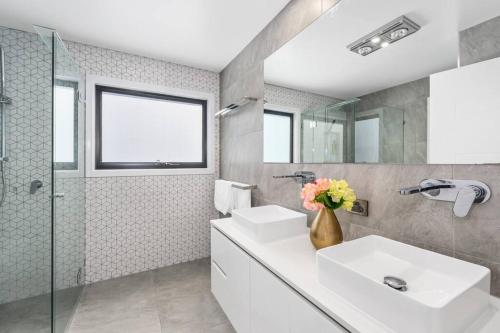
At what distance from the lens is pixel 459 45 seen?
841 mm

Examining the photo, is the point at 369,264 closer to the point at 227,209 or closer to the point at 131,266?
the point at 227,209

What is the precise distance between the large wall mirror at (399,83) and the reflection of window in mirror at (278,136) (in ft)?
0.35

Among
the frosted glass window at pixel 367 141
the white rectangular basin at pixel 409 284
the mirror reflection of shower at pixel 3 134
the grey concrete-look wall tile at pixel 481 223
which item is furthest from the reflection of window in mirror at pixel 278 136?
the mirror reflection of shower at pixel 3 134

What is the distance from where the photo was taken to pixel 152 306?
1.88 meters

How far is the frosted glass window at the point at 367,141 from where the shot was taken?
109 centimetres

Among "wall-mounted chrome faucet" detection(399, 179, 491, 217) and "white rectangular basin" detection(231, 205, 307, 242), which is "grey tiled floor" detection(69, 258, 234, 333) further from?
"wall-mounted chrome faucet" detection(399, 179, 491, 217)

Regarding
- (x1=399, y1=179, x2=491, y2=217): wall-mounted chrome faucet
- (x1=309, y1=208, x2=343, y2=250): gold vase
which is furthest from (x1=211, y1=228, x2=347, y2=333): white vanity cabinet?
(x1=399, y1=179, x2=491, y2=217): wall-mounted chrome faucet

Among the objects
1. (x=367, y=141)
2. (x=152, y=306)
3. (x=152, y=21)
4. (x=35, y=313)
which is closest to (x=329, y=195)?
(x=367, y=141)

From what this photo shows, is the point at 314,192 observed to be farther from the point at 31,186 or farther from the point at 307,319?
the point at 31,186

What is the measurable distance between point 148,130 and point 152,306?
5.59ft

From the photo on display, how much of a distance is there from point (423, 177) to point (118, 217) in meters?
2.50

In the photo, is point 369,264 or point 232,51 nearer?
point 369,264

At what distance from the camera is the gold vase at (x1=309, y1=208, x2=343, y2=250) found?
109 centimetres

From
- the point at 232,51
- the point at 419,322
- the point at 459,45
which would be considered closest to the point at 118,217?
the point at 232,51
